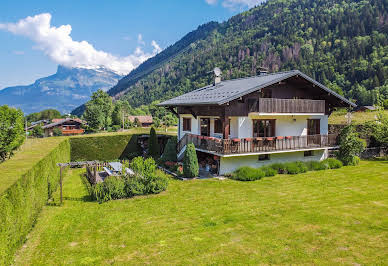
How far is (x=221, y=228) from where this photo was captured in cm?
966

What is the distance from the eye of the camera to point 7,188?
23.7ft

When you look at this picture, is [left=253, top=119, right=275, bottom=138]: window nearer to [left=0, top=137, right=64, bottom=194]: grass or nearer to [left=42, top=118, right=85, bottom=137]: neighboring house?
[left=0, top=137, right=64, bottom=194]: grass

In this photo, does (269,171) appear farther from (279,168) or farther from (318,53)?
(318,53)

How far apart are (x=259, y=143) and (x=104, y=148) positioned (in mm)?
13852

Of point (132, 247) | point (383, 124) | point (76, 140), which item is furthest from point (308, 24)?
point (132, 247)

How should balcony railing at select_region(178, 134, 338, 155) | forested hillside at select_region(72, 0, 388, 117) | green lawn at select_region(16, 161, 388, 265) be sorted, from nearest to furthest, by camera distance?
green lawn at select_region(16, 161, 388, 265), balcony railing at select_region(178, 134, 338, 155), forested hillside at select_region(72, 0, 388, 117)

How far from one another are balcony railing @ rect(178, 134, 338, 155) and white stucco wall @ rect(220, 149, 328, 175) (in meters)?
0.97

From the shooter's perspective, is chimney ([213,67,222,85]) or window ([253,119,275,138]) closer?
window ([253,119,275,138])

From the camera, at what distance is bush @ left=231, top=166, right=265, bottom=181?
17109 mm

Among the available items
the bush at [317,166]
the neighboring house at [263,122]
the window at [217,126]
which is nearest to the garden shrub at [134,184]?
the neighboring house at [263,122]

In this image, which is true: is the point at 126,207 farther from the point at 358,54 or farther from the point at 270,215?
the point at 358,54

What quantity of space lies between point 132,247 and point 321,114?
17731 millimetres

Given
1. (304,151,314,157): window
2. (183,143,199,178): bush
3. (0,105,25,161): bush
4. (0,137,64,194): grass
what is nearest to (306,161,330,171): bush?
(304,151,314,157): window

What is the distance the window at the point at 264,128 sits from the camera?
19.7 metres
